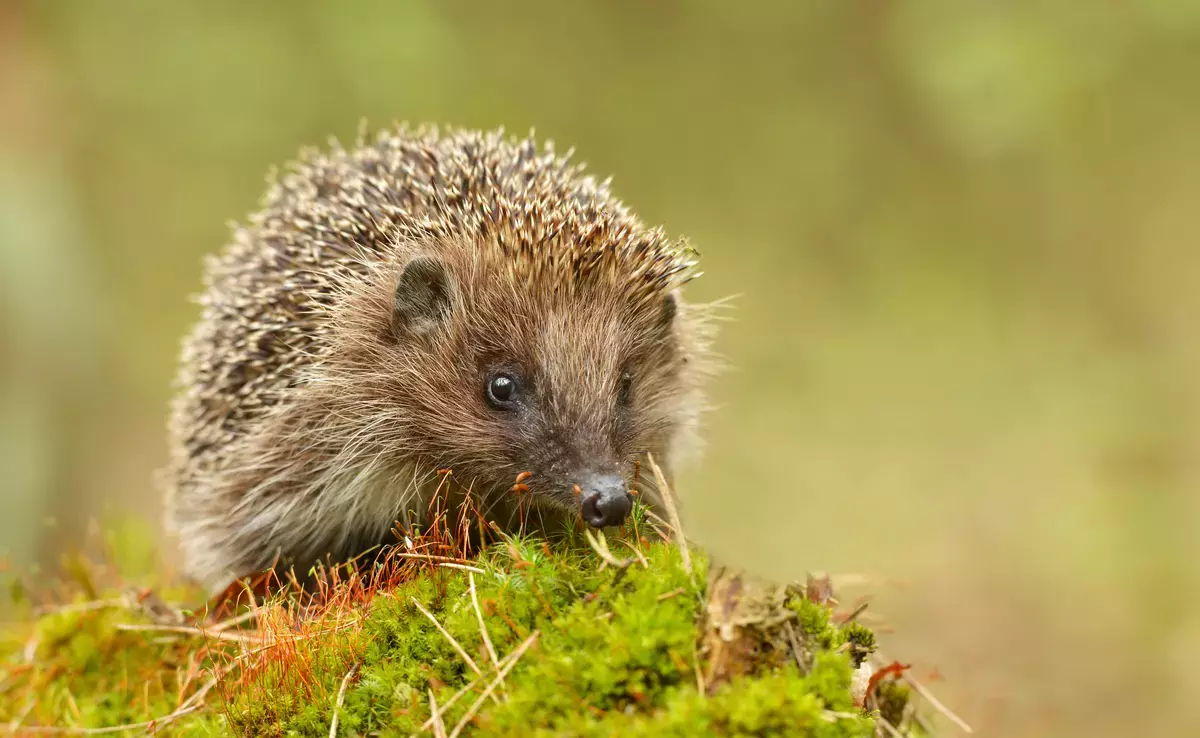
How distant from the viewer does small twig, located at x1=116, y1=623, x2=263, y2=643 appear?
274cm

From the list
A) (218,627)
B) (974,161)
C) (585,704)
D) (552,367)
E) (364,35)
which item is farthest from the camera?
(974,161)

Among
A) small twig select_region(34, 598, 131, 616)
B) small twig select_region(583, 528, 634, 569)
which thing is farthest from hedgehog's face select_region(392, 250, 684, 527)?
small twig select_region(34, 598, 131, 616)

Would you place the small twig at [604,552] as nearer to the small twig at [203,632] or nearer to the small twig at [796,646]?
the small twig at [796,646]

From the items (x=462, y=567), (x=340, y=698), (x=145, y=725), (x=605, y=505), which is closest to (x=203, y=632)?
(x=145, y=725)

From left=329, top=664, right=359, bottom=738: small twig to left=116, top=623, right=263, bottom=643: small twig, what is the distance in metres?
0.40

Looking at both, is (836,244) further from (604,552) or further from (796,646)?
(796,646)

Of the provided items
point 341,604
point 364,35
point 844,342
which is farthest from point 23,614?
point 844,342

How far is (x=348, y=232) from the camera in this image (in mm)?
3793

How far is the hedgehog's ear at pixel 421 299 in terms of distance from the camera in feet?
11.5

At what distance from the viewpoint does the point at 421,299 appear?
141 inches

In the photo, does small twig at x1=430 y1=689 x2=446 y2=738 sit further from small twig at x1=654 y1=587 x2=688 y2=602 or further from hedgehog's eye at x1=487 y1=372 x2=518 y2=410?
hedgehog's eye at x1=487 y1=372 x2=518 y2=410

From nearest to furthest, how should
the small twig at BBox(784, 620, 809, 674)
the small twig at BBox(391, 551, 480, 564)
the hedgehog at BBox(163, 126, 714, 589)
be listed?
the small twig at BBox(784, 620, 809, 674) → the small twig at BBox(391, 551, 480, 564) → the hedgehog at BBox(163, 126, 714, 589)

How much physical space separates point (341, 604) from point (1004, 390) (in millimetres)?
8574

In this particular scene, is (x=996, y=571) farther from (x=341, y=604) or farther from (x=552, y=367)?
(x=341, y=604)
